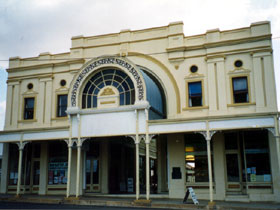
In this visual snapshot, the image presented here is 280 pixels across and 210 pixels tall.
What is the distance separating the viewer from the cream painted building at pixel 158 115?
17359 mm

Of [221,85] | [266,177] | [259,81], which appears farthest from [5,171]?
[259,81]

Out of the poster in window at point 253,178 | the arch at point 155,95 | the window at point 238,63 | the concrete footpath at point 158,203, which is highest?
the window at point 238,63

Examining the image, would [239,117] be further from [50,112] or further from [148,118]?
[50,112]

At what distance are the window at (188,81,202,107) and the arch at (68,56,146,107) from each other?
3.75 metres

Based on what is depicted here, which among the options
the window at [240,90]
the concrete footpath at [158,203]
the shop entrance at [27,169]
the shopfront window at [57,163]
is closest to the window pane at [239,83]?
the window at [240,90]

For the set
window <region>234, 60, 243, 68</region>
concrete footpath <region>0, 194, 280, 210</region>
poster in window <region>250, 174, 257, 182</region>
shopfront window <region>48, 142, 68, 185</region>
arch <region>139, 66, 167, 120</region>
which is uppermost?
window <region>234, 60, 243, 68</region>

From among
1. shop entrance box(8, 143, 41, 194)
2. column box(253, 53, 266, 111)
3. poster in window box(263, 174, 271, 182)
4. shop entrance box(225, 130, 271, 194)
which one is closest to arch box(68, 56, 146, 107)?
shop entrance box(225, 130, 271, 194)

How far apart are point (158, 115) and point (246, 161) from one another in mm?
5822

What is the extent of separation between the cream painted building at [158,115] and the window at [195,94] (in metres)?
0.06

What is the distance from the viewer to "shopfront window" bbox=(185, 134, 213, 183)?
18.9 m

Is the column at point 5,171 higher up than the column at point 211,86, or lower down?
lower down

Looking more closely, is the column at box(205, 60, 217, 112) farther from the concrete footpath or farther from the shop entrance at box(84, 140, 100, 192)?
the shop entrance at box(84, 140, 100, 192)

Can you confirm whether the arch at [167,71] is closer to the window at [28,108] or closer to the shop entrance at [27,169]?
the window at [28,108]

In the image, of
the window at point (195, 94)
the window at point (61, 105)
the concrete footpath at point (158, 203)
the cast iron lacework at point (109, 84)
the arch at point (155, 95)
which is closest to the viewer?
the concrete footpath at point (158, 203)
